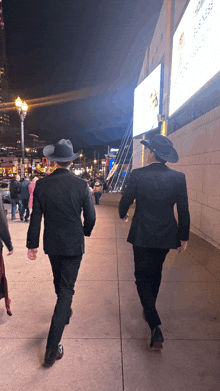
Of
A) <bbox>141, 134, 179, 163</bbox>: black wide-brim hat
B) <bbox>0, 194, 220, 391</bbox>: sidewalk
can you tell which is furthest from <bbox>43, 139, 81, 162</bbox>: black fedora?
<bbox>0, 194, 220, 391</bbox>: sidewalk

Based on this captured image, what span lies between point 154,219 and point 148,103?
14.0 metres

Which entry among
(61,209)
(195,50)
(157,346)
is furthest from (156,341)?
(195,50)

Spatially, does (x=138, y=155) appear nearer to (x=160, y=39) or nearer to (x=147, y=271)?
(x=160, y=39)

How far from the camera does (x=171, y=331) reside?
120 inches

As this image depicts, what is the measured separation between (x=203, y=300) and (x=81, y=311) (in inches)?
68.9

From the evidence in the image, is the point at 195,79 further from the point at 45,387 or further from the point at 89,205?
the point at 45,387

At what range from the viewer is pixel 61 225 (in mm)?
2625

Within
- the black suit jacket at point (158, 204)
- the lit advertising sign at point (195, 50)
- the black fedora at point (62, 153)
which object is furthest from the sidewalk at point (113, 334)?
the lit advertising sign at point (195, 50)

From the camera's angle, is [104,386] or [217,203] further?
[217,203]

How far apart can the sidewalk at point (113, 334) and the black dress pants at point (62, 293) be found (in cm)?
29

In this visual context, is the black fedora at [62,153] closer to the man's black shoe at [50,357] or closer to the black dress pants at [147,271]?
the black dress pants at [147,271]

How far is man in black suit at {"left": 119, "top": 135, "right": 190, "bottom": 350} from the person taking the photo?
273 cm

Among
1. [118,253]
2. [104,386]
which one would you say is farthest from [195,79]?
[104,386]

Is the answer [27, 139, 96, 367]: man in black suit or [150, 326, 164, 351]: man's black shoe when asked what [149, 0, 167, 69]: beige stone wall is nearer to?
[27, 139, 96, 367]: man in black suit
